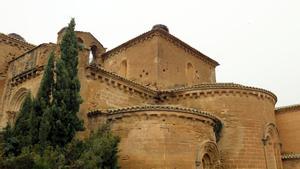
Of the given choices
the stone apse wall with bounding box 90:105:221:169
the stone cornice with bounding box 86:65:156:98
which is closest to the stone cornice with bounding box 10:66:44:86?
the stone cornice with bounding box 86:65:156:98

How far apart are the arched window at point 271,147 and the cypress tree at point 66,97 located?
28.0ft

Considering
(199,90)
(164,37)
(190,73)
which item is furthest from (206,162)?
(164,37)

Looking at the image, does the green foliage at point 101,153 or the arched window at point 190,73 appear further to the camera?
the arched window at point 190,73

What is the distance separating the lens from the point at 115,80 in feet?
49.0

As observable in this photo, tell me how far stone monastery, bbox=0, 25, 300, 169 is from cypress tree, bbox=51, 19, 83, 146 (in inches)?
66.1

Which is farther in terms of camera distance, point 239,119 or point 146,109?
point 239,119

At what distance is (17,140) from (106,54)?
1052 cm

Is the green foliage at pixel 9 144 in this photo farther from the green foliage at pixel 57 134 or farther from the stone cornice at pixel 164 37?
the stone cornice at pixel 164 37

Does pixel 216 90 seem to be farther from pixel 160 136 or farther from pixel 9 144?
pixel 9 144

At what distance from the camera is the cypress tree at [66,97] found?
35.7ft

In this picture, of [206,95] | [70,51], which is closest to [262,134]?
[206,95]

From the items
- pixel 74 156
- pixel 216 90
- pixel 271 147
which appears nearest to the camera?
pixel 74 156

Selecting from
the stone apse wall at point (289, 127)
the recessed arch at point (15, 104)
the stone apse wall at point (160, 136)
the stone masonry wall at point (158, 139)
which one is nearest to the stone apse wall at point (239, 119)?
the stone apse wall at point (160, 136)

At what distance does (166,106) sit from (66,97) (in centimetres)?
356
